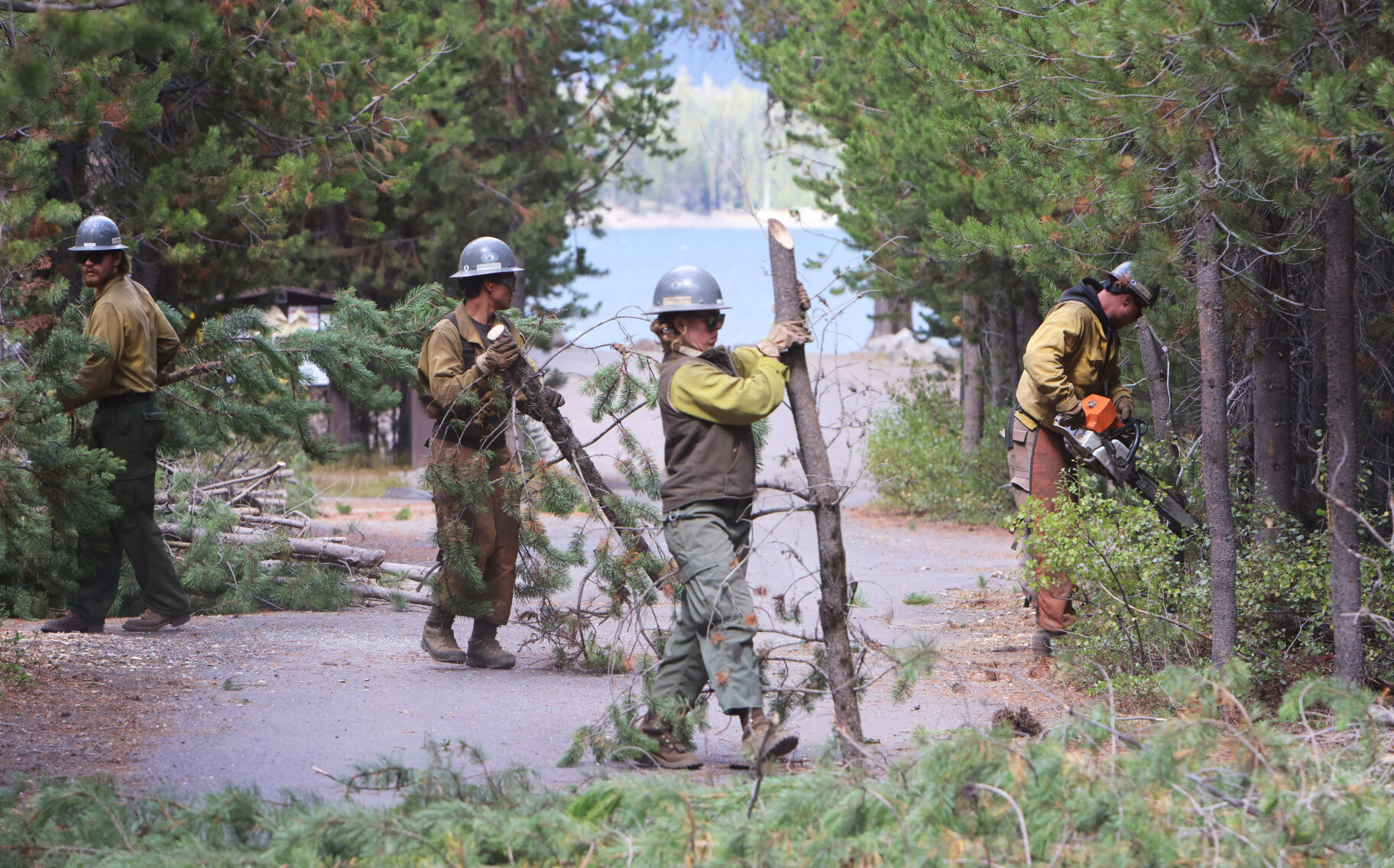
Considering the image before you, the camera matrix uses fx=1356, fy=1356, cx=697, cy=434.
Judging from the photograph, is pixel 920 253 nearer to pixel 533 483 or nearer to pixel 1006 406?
pixel 1006 406

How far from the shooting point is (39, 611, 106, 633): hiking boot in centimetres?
782

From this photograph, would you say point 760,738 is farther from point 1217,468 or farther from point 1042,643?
point 1042,643

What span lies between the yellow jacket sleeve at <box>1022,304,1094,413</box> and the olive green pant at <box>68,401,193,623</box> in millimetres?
5003

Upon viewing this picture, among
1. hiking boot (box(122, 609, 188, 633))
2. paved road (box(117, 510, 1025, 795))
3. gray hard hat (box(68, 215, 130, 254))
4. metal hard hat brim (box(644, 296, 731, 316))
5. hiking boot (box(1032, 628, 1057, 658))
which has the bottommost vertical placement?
paved road (box(117, 510, 1025, 795))

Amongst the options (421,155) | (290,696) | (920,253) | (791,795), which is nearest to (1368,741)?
(791,795)

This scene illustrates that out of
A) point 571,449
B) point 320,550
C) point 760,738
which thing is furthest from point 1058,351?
point 320,550

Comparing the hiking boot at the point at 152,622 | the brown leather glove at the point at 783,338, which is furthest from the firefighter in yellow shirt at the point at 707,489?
the hiking boot at the point at 152,622

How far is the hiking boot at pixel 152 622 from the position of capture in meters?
7.99

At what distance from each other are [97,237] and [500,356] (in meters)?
2.85

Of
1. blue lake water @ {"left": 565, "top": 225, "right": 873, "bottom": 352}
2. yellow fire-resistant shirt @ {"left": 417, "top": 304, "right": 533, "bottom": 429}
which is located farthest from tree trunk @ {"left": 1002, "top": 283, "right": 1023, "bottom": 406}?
yellow fire-resistant shirt @ {"left": 417, "top": 304, "right": 533, "bottom": 429}

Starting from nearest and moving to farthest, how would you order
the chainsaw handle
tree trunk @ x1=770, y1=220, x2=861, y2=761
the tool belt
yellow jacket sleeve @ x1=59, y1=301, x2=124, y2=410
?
1. tree trunk @ x1=770, y1=220, x2=861, y2=761
2. the chainsaw handle
3. yellow jacket sleeve @ x1=59, y1=301, x2=124, y2=410
4. the tool belt

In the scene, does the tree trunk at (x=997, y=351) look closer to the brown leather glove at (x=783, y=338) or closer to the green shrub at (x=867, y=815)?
the brown leather glove at (x=783, y=338)

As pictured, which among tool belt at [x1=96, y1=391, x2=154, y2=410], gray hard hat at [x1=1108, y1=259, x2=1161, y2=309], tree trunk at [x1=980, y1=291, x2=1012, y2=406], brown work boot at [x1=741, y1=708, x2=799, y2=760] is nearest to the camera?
brown work boot at [x1=741, y1=708, x2=799, y2=760]

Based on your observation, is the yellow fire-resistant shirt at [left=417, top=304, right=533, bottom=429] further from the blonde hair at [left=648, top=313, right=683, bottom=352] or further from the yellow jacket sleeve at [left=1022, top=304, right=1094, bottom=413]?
the yellow jacket sleeve at [left=1022, top=304, right=1094, bottom=413]
